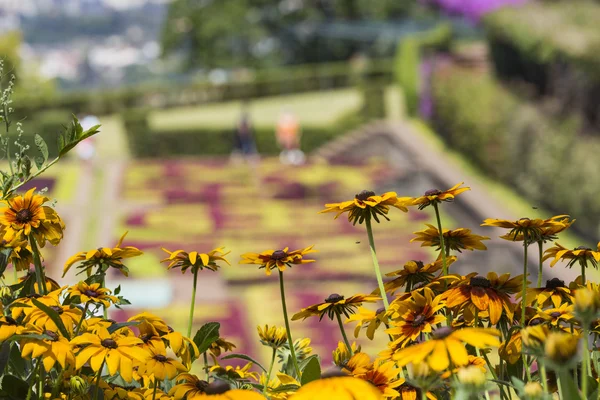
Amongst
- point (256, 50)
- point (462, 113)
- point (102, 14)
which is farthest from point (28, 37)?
point (462, 113)

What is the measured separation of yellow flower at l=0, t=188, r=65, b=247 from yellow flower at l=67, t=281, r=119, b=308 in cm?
8

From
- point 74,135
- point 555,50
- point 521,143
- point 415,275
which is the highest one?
point 555,50

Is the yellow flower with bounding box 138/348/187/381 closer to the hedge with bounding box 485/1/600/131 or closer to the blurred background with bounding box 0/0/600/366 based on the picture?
the blurred background with bounding box 0/0/600/366

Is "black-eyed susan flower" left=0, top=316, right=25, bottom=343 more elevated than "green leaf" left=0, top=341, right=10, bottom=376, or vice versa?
"black-eyed susan flower" left=0, top=316, right=25, bottom=343

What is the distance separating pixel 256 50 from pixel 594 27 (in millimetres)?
27224

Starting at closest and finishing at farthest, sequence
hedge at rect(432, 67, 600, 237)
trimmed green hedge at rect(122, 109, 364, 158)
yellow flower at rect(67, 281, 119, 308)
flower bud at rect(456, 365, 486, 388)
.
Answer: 1. flower bud at rect(456, 365, 486, 388)
2. yellow flower at rect(67, 281, 119, 308)
3. hedge at rect(432, 67, 600, 237)
4. trimmed green hedge at rect(122, 109, 364, 158)

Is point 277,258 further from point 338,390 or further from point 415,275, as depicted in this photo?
point 338,390

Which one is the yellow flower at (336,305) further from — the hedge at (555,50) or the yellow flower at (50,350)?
the hedge at (555,50)

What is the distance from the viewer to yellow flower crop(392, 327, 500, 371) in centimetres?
108

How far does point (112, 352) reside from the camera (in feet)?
4.17

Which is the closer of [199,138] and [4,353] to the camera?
[4,353]

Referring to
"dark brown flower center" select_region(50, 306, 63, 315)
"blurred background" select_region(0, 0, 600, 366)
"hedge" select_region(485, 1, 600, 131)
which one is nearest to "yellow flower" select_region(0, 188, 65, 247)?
"dark brown flower center" select_region(50, 306, 63, 315)

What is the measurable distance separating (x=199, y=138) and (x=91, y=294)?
2224cm

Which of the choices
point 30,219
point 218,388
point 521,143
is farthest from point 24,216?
point 521,143
